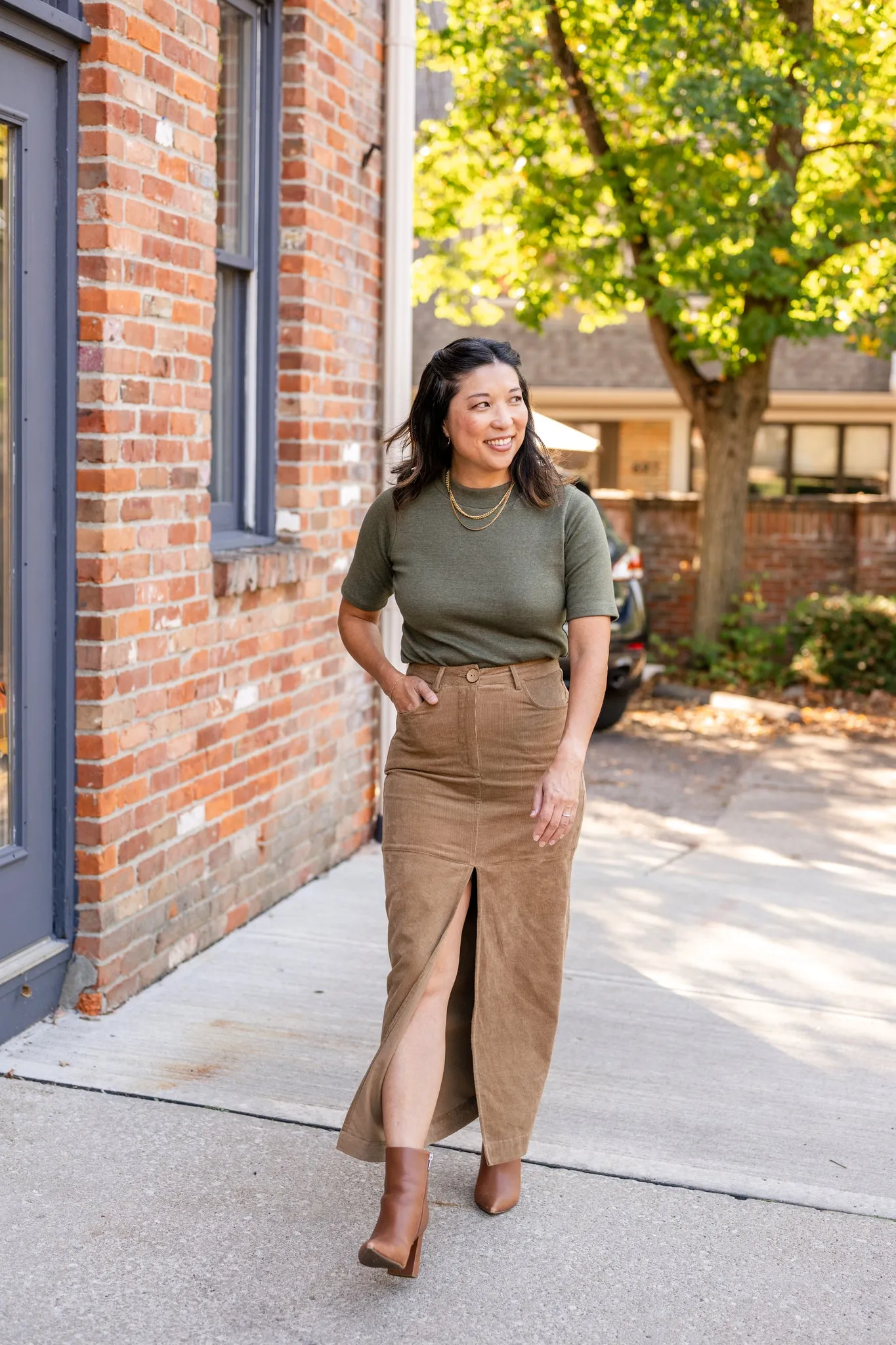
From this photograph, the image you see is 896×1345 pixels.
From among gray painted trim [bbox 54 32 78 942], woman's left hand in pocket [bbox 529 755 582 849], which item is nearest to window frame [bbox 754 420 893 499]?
gray painted trim [bbox 54 32 78 942]

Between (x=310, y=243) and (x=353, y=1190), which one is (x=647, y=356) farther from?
(x=353, y=1190)

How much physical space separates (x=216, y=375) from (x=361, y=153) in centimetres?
146

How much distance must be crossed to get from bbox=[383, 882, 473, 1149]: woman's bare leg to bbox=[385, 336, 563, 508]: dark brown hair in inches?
35.4

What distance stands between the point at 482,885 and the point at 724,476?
11211mm

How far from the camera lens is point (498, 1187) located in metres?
3.65

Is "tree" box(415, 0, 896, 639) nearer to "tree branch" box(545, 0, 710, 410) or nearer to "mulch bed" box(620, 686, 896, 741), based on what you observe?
"tree branch" box(545, 0, 710, 410)

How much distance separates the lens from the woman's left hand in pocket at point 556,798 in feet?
11.0

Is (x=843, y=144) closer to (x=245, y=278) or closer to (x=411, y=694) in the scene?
(x=245, y=278)

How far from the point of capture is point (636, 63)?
42.9 feet

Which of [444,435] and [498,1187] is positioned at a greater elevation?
[444,435]

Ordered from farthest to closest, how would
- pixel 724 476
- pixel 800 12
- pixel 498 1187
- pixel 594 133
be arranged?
pixel 724 476, pixel 594 133, pixel 800 12, pixel 498 1187

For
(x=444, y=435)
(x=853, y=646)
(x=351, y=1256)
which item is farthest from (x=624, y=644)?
(x=351, y=1256)

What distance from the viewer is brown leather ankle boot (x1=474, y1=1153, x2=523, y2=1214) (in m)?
3.64

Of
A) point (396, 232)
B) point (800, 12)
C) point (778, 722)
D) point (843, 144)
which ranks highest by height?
point (800, 12)
